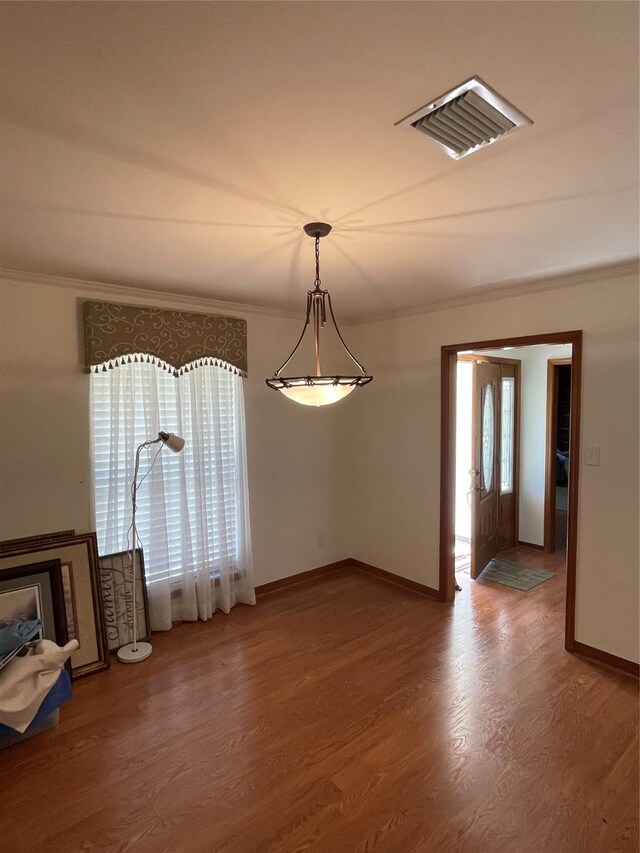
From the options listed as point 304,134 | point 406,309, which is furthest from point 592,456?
point 304,134

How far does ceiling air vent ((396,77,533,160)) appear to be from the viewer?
3.80 ft

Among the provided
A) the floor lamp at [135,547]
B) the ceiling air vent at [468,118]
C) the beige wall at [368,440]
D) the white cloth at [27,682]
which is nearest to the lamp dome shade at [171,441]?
the floor lamp at [135,547]

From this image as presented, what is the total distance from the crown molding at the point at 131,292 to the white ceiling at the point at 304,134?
0.24m

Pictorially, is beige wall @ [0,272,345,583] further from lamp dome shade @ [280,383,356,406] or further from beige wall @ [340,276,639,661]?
lamp dome shade @ [280,383,356,406]

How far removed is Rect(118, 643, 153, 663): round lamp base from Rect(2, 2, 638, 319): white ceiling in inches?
97.0

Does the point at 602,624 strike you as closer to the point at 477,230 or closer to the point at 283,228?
the point at 477,230

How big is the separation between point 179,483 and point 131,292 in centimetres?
138

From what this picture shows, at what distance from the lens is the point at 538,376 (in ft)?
16.0

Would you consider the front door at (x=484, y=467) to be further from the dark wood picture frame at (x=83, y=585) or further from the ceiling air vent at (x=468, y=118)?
the dark wood picture frame at (x=83, y=585)

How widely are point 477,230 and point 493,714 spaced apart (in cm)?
247

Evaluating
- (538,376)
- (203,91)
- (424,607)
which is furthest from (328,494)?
(203,91)

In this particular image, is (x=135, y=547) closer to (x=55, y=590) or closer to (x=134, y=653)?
(x=55, y=590)

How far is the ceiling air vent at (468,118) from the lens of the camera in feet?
3.80

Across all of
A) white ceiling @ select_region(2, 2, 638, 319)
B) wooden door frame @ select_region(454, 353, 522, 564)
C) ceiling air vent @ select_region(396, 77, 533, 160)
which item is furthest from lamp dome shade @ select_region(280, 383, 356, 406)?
wooden door frame @ select_region(454, 353, 522, 564)
